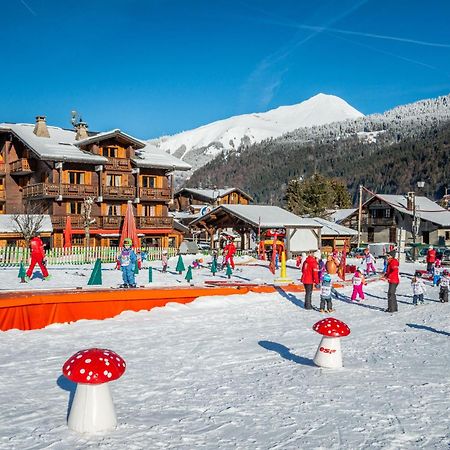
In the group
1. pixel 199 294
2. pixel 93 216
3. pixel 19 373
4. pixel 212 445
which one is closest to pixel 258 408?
pixel 212 445

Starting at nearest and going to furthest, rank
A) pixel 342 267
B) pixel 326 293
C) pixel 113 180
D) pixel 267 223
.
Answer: pixel 326 293, pixel 342 267, pixel 267 223, pixel 113 180

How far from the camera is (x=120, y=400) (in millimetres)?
6672

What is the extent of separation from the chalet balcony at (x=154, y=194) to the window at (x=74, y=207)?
4955 mm

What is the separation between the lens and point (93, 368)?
5562 mm

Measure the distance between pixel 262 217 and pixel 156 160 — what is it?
12748 millimetres

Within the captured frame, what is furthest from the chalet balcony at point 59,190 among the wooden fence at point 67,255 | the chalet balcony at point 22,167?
the wooden fence at point 67,255

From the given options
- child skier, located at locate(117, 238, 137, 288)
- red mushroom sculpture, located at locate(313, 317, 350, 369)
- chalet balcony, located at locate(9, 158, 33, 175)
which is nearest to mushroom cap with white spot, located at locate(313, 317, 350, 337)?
red mushroom sculpture, located at locate(313, 317, 350, 369)

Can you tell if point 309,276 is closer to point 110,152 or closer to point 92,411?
point 92,411

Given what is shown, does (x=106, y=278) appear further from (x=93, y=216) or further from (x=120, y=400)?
(x=93, y=216)

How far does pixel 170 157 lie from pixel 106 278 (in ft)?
88.9

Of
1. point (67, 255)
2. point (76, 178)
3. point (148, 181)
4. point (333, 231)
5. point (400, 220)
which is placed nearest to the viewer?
point (67, 255)

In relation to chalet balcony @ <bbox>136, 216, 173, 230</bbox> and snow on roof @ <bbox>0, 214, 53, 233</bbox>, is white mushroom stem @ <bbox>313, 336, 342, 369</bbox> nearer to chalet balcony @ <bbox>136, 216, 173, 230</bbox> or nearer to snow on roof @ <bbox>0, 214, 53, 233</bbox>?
snow on roof @ <bbox>0, 214, 53, 233</bbox>

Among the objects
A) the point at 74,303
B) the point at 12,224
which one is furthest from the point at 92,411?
the point at 12,224

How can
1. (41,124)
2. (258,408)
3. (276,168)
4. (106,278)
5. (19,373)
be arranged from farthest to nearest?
(276,168) < (41,124) < (106,278) < (19,373) < (258,408)
